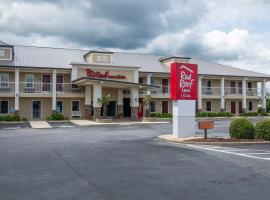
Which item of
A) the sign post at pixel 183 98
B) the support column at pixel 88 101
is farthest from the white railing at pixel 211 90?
the sign post at pixel 183 98

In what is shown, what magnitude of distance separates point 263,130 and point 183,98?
4.44m

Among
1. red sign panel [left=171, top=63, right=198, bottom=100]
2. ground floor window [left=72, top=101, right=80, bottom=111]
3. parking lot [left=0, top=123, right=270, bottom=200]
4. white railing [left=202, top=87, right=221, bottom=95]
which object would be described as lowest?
parking lot [left=0, top=123, right=270, bottom=200]

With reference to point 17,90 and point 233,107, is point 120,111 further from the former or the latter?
point 233,107

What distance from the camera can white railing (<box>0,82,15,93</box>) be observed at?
33375 millimetres

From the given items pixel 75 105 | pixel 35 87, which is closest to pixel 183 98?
pixel 75 105

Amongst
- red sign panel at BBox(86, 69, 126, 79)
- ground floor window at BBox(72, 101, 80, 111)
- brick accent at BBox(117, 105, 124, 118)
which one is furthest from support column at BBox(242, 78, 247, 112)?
ground floor window at BBox(72, 101, 80, 111)

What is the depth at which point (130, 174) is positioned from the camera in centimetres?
865

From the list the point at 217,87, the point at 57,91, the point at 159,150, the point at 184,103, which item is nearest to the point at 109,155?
the point at 159,150

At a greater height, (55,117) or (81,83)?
(81,83)

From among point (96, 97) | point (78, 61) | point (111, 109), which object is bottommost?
point (111, 109)

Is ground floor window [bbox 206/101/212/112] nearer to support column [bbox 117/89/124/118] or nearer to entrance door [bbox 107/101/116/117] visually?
support column [bbox 117/89/124/118]

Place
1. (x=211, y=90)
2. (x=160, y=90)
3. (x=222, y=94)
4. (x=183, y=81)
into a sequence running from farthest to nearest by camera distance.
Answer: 1. (x=211, y=90)
2. (x=222, y=94)
3. (x=160, y=90)
4. (x=183, y=81)

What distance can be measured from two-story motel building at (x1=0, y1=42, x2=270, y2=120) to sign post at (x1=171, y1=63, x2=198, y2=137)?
1365cm

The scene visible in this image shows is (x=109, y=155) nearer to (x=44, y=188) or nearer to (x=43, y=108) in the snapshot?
(x=44, y=188)
